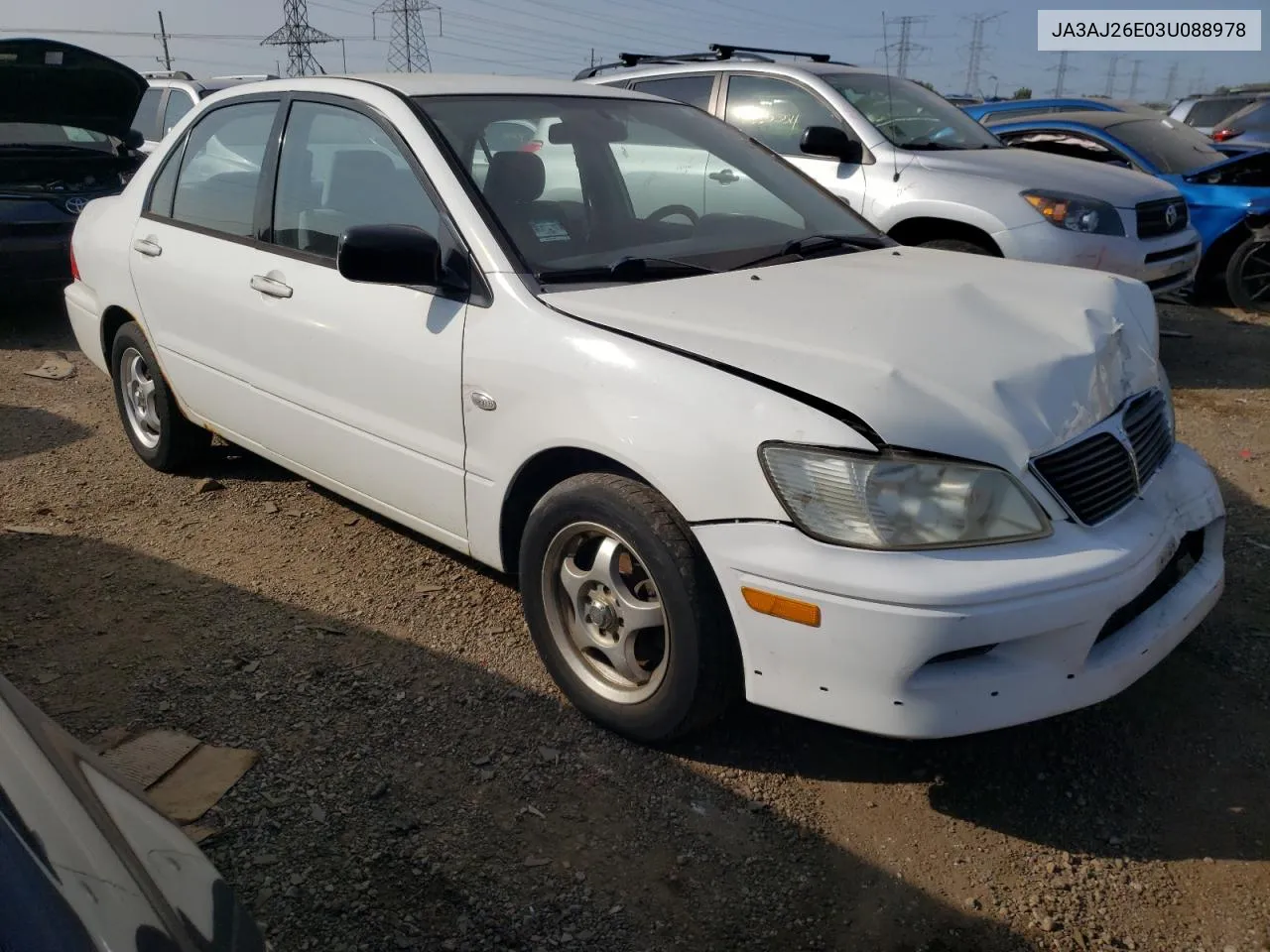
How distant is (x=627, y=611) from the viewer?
2803 millimetres

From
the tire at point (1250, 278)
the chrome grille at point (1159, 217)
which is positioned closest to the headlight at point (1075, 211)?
the chrome grille at point (1159, 217)

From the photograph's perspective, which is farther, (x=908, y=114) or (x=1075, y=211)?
(x=908, y=114)

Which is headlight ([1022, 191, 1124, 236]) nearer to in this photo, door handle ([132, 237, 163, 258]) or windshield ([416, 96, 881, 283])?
windshield ([416, 96, 881, 283])

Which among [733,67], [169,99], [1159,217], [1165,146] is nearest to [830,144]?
[733,67]

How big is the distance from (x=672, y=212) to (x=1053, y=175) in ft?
12.4

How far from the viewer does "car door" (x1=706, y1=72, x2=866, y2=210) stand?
6684mm

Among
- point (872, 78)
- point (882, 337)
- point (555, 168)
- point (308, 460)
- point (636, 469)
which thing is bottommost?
point (308, 460)

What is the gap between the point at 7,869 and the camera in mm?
1171

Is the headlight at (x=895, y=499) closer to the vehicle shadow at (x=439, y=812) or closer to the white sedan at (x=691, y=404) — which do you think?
the white sedan at (x=691, y=404)

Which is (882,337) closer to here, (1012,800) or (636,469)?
(636,469)

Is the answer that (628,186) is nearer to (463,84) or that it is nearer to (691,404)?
(463,84)

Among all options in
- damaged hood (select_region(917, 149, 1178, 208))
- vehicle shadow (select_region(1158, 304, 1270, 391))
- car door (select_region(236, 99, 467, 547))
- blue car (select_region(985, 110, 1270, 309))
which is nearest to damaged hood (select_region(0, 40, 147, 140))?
car door (select_region(236, 99, 467, 547))

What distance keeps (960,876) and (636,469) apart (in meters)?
1.19

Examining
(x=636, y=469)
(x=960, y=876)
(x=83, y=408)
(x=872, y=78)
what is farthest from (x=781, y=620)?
(x=872, y=78)
